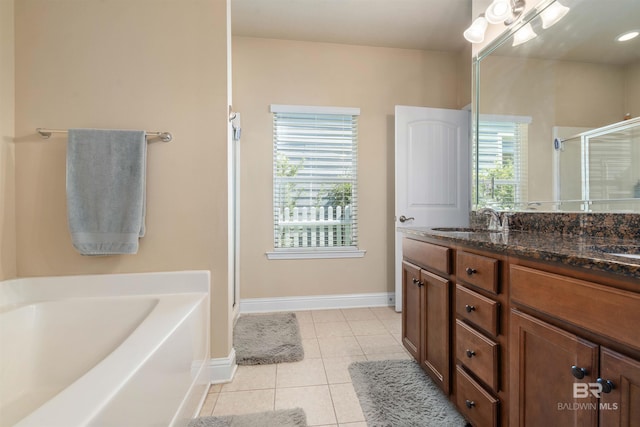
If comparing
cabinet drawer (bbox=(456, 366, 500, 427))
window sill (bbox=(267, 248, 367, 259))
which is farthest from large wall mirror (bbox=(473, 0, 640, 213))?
window sill (bbox=(267, 248, 367, 259))

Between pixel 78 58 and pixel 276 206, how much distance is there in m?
1.65

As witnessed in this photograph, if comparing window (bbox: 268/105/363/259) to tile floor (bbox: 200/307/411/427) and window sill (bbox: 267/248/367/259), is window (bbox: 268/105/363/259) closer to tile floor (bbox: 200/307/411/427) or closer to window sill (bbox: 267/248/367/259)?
window sill (bbox: 267/248/367/259)

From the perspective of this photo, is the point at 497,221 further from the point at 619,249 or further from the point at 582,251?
the point at 582,251

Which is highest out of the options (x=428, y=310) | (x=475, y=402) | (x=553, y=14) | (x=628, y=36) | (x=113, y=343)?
(x=553, y=14)

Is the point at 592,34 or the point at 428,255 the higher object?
the point at 592,34

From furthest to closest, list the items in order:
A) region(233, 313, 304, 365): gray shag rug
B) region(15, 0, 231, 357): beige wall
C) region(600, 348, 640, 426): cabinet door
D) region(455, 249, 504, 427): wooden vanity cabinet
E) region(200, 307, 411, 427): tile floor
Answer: region(233, 313, 304, 365): gray shag rug
region(15, 0, 231, 357): beige wall
region(200, 307, 411, 427): tile floor
region(455, 249, 504, 427): wooden vanity cabinet
region(600, 348, 640, 426): cabinet door

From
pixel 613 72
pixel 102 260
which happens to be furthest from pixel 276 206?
pixel 613 72

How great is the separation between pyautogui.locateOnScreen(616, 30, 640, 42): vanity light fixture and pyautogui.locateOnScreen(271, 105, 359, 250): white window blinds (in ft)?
5.88

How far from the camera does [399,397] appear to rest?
138cm

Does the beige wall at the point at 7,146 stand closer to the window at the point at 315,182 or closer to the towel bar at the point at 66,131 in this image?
the towel bar at the point at 66,131

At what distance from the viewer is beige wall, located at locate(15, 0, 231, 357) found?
1.46 metres

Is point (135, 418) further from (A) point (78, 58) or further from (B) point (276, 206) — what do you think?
(B) point (276, 206)

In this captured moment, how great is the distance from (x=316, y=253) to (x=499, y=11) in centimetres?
222

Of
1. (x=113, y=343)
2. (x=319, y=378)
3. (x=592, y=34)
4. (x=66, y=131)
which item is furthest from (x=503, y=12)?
(x=113, y=343)
